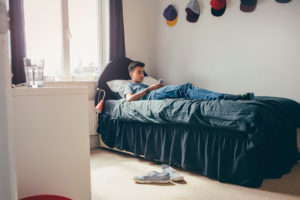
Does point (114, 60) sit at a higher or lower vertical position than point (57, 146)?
higher

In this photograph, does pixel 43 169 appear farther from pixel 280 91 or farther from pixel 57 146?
pixel 280 91

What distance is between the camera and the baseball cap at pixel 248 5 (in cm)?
288

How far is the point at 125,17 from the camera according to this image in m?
3.80

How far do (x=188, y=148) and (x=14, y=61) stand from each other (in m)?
2.01

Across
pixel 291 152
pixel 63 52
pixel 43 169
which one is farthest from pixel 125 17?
pixel 43 169

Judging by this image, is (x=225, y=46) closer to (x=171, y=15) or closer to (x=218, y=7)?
(x=218, y=7)

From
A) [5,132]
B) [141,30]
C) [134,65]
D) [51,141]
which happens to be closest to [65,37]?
[134,65]

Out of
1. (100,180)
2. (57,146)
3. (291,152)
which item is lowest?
(100,180)

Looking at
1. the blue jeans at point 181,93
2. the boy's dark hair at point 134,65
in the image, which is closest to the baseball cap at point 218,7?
the boy's dark hair at point 134,65

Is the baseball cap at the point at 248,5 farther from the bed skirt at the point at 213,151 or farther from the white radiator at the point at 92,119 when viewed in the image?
the white radiator at the point at 92,119

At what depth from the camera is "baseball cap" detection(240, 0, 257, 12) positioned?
288 cm

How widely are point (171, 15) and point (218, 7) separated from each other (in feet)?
2.67

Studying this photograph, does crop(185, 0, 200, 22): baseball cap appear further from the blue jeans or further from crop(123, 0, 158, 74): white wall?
the blue jeans

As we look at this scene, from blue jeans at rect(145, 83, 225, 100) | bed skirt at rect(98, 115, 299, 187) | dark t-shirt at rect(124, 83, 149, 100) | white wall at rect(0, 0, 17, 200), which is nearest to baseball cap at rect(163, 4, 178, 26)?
dark t-shirt at rect(124, 83, 149, 100)
